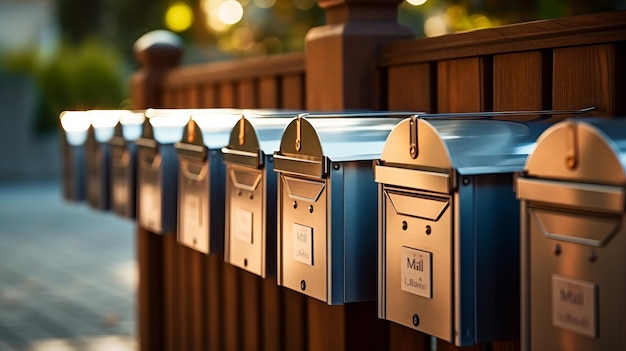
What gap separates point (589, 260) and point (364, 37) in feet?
4.61

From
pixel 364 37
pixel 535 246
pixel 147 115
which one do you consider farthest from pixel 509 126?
pixel 147 115

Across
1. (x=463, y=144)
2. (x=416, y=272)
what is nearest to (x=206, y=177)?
(x=416, y=272)

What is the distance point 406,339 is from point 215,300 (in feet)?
5.39

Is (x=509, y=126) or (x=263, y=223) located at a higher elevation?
(x=509, y=126)

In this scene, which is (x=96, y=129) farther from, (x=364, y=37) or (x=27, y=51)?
(x=27, y=51)

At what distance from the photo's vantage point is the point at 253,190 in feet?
7.54

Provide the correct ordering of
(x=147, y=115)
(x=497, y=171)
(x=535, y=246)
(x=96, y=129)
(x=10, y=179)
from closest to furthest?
(x=535, y=246) < (x=497, y=171) < (x=147, y=115) < (x=96, y=129) < (x=10, y=179)

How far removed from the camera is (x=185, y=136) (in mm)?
2730

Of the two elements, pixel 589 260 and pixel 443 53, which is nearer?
pixel 589 260

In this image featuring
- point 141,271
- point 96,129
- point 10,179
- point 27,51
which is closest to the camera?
point 96,129

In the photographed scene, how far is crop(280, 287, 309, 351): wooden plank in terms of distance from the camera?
121 inches

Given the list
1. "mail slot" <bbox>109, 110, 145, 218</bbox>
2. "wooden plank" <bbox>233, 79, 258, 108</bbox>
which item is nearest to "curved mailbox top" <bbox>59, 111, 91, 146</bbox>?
"mail slot" <bbox>109, 110, 145, 218</bbox>

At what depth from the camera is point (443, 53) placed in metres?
→ 2.33

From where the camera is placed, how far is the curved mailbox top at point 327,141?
193 centimetres
